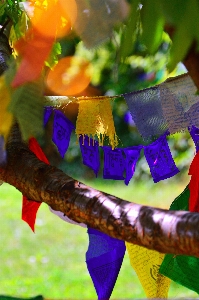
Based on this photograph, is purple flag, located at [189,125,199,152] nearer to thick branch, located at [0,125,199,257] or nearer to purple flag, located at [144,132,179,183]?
purple flag, located at [144,132,179,183]

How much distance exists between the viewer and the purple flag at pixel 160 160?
60.7 inches

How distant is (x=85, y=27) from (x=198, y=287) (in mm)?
981

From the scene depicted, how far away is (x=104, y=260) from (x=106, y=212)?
698 mm

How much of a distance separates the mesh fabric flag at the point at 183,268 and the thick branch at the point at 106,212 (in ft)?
1.69

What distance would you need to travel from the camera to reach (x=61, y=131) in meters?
1.58

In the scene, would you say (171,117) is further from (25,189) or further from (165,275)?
(25,189)

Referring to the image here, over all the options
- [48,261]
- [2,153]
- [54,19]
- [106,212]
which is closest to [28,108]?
[54,19]

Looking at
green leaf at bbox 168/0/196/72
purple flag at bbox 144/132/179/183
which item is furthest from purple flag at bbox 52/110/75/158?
green leaf at bbox 168/0/196/72

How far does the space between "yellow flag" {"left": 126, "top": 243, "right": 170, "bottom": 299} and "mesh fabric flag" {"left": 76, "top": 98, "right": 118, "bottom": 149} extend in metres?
0.29

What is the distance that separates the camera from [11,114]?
1.75 feet

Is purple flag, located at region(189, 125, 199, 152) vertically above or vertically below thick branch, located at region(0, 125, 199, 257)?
below

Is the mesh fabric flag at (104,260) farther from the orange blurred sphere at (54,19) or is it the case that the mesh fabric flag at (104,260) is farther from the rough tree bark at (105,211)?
the orange blurred sphere at (54,19)

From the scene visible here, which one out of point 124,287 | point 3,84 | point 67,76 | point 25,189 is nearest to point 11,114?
point 3,84

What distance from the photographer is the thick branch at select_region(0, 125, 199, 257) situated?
696 mm
